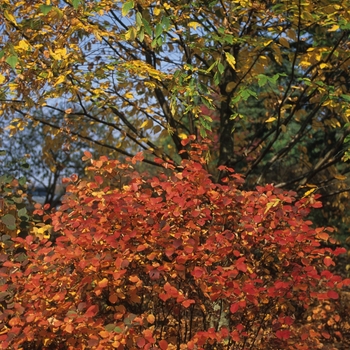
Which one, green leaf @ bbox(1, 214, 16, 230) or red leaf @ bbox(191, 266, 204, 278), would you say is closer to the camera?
red leaf @ bbox(191, 266, 204, 278)

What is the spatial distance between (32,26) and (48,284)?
2.12 metres

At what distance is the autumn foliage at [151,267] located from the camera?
2.76m

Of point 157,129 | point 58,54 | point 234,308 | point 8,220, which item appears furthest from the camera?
point 157,129

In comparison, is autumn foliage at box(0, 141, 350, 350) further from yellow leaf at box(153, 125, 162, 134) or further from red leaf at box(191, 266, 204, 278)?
yellow leaf at box(153, 125, 162, 134)

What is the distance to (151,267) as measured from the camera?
2.78 m

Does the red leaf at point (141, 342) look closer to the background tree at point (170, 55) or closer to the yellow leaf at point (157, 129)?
the background tree at point (170, 55)

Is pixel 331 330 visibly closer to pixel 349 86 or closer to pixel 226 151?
pixel 226 151

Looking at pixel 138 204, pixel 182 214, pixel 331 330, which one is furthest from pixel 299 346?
pixel 331 330

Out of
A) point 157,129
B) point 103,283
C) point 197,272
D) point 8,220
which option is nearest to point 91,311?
point 103,283

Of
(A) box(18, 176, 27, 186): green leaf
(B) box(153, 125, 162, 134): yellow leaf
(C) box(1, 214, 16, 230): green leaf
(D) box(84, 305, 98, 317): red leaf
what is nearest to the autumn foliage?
(D) box(84, 305, 98, 317): red leaf

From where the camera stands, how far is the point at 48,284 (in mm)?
2969

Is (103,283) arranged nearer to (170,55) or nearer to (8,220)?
(8,220)

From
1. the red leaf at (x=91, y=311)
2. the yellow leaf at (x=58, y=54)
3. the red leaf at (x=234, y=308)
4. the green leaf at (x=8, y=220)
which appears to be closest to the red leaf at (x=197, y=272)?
the red leaf at (x=234, y=308)

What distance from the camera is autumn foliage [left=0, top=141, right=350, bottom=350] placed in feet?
9.04
